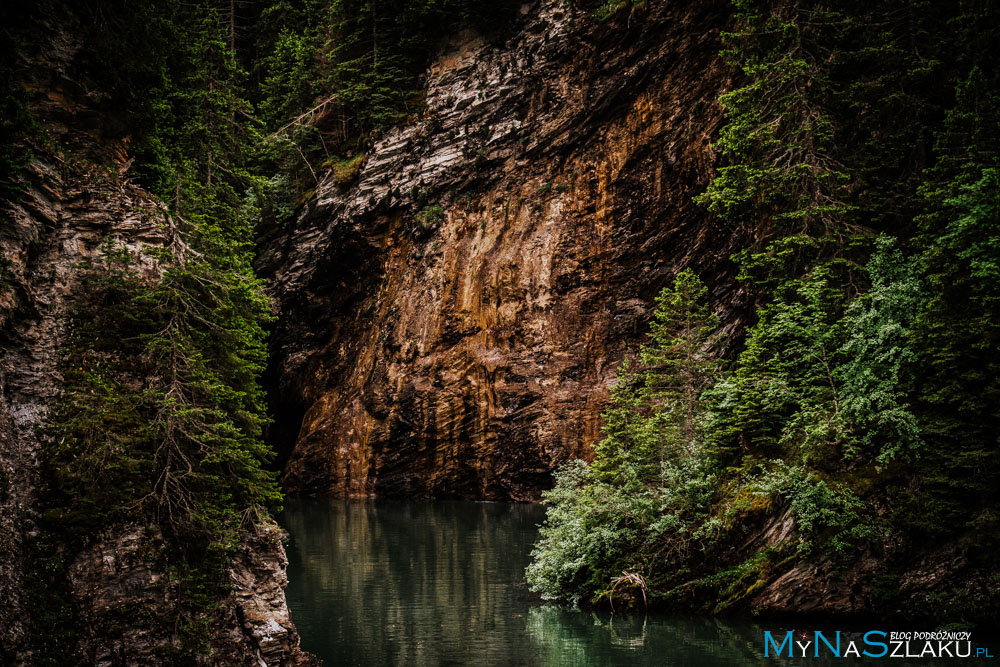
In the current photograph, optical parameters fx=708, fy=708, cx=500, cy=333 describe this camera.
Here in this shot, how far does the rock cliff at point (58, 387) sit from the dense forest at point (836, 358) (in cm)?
802

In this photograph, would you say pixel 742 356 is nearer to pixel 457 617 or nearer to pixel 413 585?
pixel 457 617

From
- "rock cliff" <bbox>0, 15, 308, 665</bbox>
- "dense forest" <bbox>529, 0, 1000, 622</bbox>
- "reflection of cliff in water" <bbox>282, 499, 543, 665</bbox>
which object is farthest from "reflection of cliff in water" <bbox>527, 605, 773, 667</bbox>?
"rock cliff" <bbox>0, 15, 308, 665</bbox>

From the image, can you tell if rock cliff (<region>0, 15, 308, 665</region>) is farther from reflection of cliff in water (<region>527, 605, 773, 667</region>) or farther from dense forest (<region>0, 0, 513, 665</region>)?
reflection of cliff in water (<region>527, 605, 773, 667</region>)

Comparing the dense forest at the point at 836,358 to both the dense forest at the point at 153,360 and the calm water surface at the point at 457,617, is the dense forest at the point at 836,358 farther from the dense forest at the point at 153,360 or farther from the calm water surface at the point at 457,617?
the dense forest at the point at 153,360

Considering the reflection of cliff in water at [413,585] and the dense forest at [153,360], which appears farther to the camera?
the reflection of cliff in water at [413,585]

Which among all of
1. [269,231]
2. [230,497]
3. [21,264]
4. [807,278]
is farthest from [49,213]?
[269,231]

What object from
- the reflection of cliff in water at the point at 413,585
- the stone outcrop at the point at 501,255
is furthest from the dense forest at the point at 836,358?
the stone outcrop at the point at 501,255

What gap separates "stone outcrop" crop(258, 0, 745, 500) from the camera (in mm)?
32844

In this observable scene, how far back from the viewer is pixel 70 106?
1192cm

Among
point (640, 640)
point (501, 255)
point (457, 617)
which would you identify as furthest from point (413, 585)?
point (501, 255)

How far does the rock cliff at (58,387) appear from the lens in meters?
8.48

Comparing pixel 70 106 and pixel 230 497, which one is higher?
pixel 70 106

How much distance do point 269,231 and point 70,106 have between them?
30.0 meters

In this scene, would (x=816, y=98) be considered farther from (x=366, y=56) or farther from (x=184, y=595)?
(x=366, y=56)
